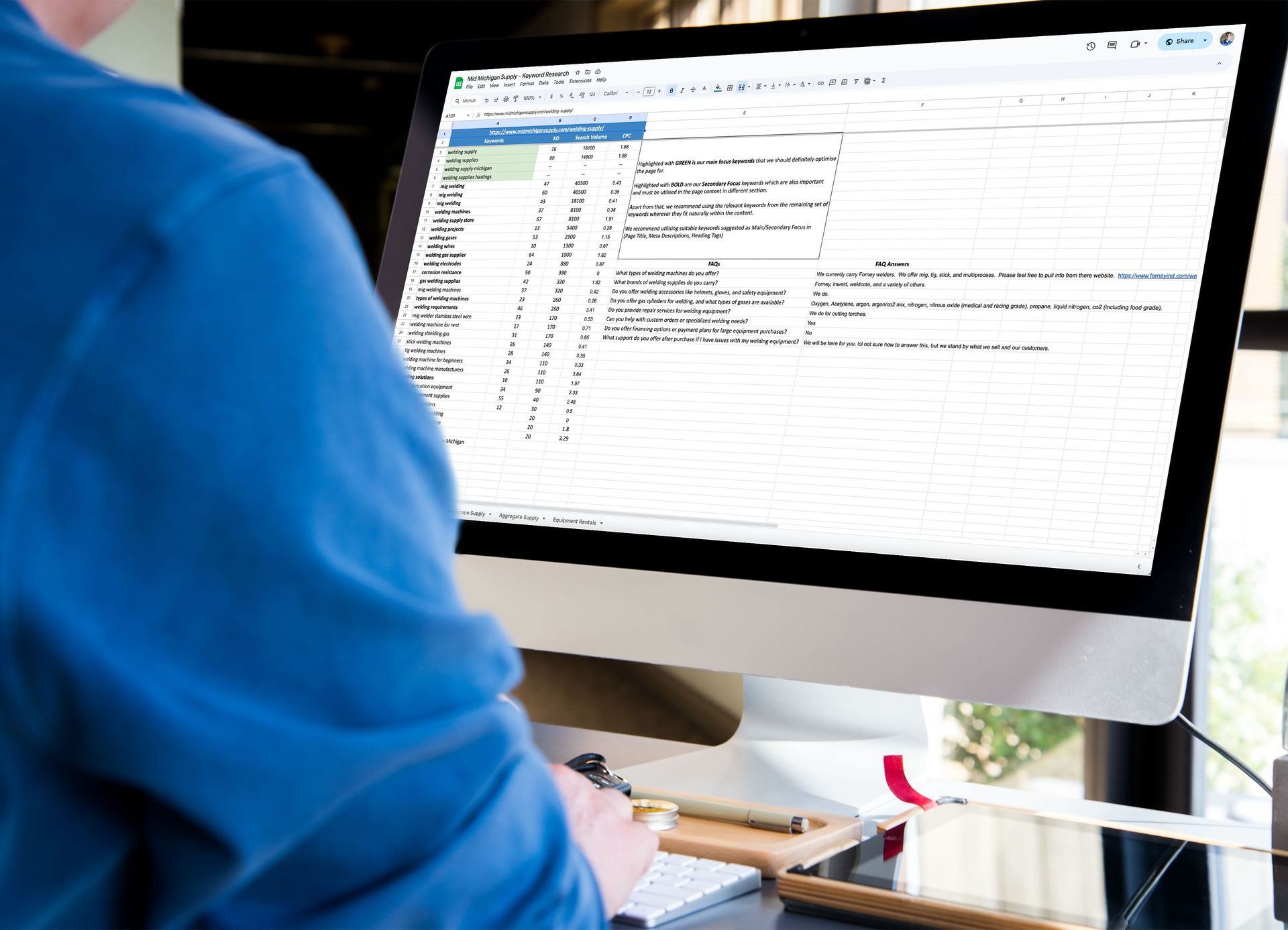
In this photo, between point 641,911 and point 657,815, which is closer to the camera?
point 641,911

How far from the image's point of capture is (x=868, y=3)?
1.98 m

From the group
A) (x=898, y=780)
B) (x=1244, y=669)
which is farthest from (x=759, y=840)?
(x=1244, y=669)

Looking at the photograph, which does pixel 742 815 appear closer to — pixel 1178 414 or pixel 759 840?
pixel 759 840

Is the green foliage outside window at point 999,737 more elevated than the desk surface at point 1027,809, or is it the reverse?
the desk surface at point 1027,809

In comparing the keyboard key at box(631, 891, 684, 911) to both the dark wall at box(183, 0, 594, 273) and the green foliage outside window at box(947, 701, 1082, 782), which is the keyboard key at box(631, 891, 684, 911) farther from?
the dark wall at box(183, 0, 594, 273)

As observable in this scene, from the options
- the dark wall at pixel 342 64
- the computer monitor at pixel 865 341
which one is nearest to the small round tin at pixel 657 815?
the computer monitor at pixel 865 341

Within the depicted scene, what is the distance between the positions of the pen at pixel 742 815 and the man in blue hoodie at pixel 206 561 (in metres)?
0.36

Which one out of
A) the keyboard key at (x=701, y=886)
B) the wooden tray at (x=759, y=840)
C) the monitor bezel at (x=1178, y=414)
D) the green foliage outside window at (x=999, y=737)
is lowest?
the green foliage outside window at (x=999, y=737)

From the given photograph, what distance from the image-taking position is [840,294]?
75 cm

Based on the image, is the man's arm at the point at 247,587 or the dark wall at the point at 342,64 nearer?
the man's arm at the point at 247,587

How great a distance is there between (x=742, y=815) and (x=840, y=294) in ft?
1.07

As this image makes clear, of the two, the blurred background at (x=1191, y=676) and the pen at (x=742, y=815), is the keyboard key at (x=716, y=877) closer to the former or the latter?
the pen at (x=742, y=815)

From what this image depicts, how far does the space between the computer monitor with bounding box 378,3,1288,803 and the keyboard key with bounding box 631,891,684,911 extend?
0.66 feet

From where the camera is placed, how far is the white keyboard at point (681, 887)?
0.54 m
